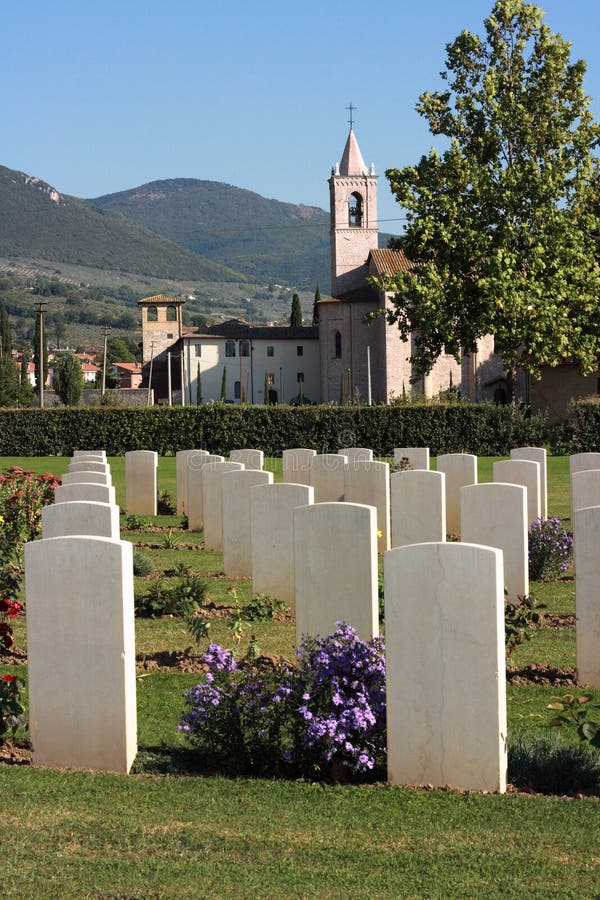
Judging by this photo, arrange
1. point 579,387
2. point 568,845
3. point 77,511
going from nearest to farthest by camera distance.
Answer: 1. point 568,845
2. point 77,511
3. point 579,387

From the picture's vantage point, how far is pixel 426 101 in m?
30.9

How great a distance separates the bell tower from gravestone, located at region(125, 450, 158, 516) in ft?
192

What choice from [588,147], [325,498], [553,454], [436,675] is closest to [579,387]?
[553,454]

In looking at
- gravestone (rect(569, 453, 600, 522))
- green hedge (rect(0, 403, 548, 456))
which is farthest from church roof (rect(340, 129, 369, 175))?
gravestone (rect(569, 453, 600, 522))

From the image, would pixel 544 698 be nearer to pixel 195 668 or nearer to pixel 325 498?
pixel 195 668

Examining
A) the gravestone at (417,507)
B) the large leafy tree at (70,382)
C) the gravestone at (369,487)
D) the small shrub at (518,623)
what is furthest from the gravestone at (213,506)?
the large leafy tree at (70,382)

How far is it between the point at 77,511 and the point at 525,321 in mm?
21034

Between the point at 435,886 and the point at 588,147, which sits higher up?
the point at 588,147

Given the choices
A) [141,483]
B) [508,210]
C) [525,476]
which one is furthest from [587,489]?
[508,210]

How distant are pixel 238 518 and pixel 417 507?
7.23 ft

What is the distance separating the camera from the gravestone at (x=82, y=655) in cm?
639

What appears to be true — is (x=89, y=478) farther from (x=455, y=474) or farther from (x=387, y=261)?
(x=387, y=261)

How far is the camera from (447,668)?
5.95 m

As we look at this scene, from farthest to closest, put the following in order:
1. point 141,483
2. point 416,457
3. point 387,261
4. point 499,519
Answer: point 387,261 < point 141,483 < point 416,457 < point 499,519
